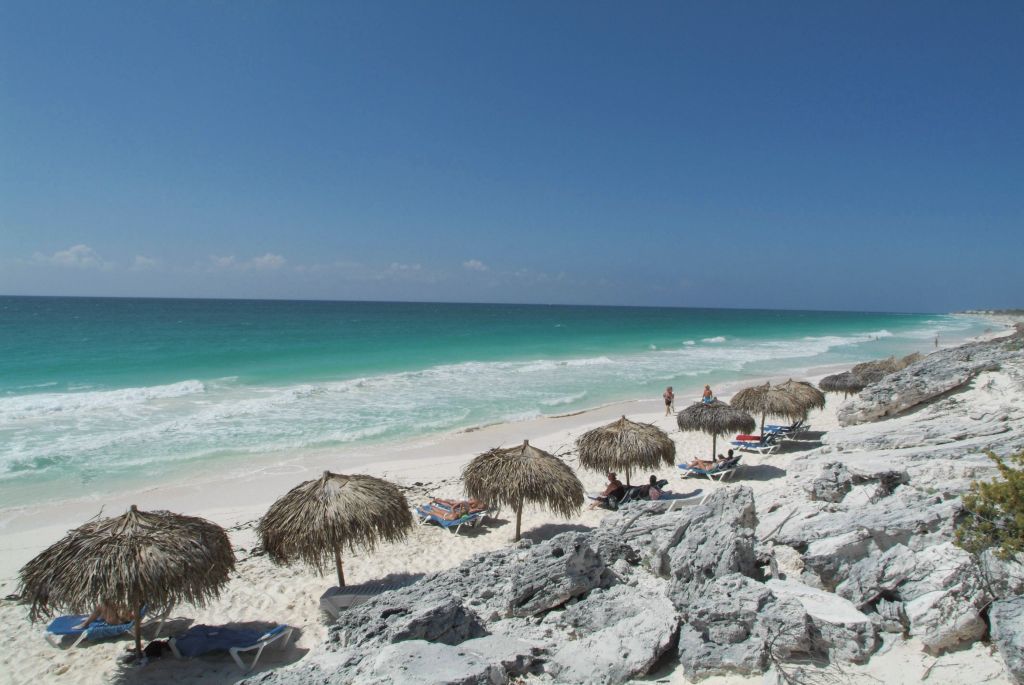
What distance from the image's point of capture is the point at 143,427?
61.6ft

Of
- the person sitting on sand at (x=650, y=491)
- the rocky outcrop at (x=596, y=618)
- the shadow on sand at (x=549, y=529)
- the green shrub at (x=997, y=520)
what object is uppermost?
the green shrub at (x=997, y=520)

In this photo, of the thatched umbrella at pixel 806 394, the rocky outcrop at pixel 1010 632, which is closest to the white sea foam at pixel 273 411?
the thatched umbrella at pixel 806 394

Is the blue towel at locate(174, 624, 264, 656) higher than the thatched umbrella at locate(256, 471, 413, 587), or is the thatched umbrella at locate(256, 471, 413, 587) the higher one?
the thatched umbrella at locate(256, 471, 413, 587)

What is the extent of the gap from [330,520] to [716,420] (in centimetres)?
956

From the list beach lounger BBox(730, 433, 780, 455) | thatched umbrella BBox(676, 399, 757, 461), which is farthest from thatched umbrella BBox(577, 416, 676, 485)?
beach lounger BBox(730, 433, 780, 455)

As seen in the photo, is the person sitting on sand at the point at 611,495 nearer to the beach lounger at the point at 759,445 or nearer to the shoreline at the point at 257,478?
the shoreline at the point at 257,478

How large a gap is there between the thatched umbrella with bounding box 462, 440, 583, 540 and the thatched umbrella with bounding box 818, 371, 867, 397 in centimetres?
1601

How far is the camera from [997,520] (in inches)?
188

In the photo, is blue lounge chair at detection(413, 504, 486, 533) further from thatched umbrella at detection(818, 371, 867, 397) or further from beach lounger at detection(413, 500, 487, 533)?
thatched umbrella at detection(818, 371, 867, 397)

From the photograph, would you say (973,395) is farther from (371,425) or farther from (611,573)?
(371,425)

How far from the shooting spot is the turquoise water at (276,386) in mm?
16469

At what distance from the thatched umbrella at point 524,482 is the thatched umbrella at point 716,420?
A: 5673 millimetres

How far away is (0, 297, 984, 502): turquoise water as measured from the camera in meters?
16.5

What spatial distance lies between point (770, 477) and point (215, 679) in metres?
11.0
